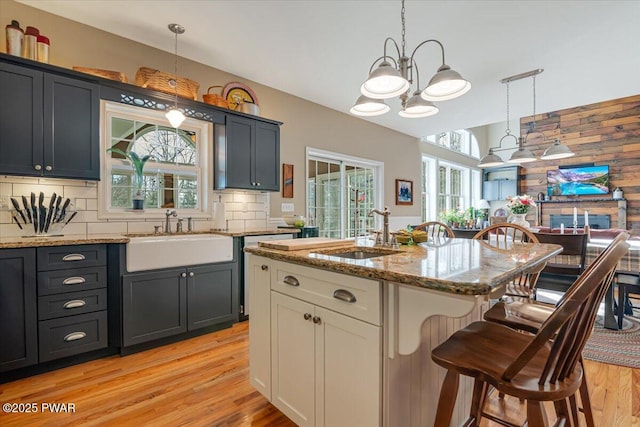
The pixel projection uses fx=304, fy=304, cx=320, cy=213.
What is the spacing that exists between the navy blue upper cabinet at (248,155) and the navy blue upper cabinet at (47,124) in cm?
111

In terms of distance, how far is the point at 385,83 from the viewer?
1742 mm

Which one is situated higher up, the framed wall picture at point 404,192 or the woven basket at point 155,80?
the woven basket at point 155,80

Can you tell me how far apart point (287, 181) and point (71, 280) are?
101 inches

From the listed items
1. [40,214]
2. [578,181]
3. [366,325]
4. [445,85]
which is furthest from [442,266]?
[578,181]

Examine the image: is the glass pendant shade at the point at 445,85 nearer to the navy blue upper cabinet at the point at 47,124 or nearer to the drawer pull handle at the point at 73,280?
the navy blue upper cabinet at the point at 47,124

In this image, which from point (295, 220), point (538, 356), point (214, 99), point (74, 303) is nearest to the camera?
point (538, 356)

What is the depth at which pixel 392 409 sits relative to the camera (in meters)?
1.15

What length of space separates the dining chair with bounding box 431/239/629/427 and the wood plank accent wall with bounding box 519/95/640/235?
8.21 meters

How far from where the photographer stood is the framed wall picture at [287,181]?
4.14m

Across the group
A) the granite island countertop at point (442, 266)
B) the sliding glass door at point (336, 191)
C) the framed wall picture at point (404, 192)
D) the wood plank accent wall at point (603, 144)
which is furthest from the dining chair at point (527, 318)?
the wood plank accent wall at point (603, 144)

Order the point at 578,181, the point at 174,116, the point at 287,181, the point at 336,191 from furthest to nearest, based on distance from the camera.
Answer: the point at 578,181, the point at 336,191, the point at 287,181, the point at 174,116

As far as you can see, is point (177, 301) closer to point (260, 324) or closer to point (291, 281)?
point (260, 324)

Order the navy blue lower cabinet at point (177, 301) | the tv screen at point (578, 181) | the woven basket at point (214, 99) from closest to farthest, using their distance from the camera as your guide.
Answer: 1. the navy blue lower cabinet at point (177, 301)
2. the woven basket at point (214, 99)
3. the tv screen at point (578, 181)

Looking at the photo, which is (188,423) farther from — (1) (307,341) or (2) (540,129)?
(2) (540,129)
